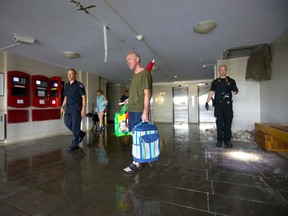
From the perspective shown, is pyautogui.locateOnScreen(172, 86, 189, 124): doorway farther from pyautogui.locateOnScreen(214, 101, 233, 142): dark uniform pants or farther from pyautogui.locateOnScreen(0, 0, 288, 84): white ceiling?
pyautogui.locateOnScreen(214, 101, 233, 142): dark uniform pants

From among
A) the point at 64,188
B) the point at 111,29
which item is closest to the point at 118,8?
the point at 111,29

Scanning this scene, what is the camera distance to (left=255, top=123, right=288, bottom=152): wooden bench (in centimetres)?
217

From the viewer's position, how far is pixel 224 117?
9.74 ft

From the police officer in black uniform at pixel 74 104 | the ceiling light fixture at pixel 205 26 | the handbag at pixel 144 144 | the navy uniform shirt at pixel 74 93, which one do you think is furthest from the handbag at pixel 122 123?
the ceiling light fixture at pixel 205 26

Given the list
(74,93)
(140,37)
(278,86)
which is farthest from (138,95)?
(278,86)

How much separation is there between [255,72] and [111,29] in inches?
135

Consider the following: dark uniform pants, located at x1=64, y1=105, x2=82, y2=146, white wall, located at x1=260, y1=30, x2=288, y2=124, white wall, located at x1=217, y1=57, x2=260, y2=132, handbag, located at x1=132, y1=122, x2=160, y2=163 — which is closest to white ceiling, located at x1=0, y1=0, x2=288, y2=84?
white wall, located at x1=260, y1=30, x2=288, y2=124

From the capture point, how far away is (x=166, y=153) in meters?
2.65

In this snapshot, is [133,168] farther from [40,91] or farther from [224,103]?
[40,91]

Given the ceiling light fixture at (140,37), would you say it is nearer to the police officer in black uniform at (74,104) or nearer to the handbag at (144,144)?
the police officer in black uniform at (74,104)

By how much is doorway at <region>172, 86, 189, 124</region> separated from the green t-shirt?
754 cm

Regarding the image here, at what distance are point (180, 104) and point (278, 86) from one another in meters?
6.13

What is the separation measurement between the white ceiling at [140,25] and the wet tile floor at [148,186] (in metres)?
2.21

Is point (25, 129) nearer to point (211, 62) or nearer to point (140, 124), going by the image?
point (140, 124)
